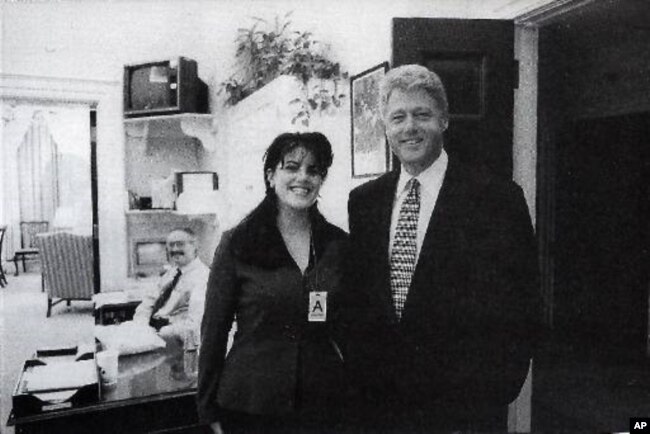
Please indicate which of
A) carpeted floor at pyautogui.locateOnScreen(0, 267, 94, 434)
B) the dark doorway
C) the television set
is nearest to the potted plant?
the television set

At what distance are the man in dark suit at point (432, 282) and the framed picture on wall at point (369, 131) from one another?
0.14 m

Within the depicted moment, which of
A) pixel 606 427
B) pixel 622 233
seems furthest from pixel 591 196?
pixel 606 427

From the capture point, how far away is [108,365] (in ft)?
4.59

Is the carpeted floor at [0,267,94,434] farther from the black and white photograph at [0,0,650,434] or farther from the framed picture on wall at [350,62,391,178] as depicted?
the framed picture on wall at [350,62,391,178]

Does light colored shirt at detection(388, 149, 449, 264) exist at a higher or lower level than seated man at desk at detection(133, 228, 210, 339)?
higher

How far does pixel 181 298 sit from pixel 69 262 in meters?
1.03

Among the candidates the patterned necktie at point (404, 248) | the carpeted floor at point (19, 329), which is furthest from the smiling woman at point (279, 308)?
the carpeted floor at point (19, 329)

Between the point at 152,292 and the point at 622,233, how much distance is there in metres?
2.82

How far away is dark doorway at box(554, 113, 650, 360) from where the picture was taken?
11.0ft

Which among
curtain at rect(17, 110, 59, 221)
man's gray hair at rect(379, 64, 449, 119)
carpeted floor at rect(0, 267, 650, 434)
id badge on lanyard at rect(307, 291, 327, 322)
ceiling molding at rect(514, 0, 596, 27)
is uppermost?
ceiling molding at rect(514, 0, 596, 27)

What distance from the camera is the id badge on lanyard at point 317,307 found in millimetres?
1104

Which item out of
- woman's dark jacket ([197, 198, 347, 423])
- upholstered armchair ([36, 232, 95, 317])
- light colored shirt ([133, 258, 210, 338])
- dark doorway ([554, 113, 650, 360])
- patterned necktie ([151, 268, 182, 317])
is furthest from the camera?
dark doorway ([554, 113, 650, 360])

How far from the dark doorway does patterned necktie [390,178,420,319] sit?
253cm

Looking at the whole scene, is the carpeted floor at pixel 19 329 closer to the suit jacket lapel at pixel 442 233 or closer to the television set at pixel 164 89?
the television set at pixel 164 89
